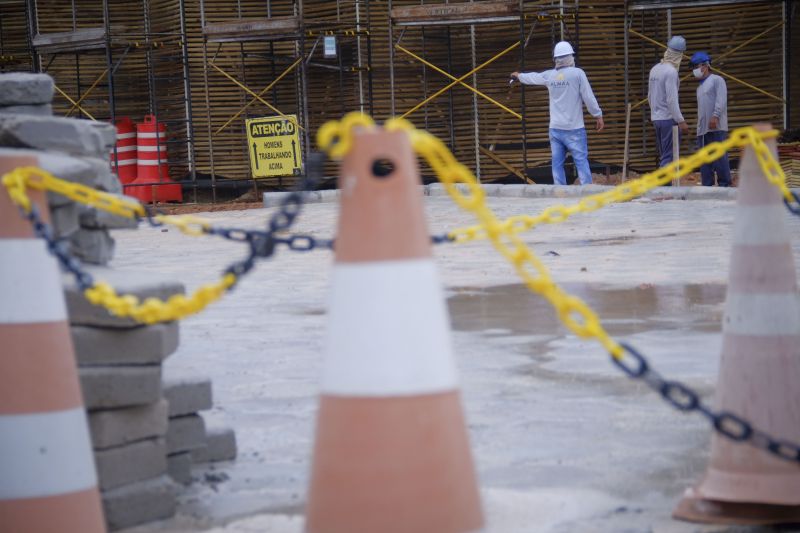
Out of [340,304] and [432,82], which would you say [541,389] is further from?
[432,82]

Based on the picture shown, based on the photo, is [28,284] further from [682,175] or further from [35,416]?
[682,175]

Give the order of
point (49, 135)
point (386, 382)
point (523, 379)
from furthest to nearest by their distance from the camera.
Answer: point (523, 379) → point (49, 135) → point (386, 382)

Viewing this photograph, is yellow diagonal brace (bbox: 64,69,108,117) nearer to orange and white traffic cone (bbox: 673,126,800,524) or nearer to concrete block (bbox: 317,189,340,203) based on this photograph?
concrete block (bbox: 317,189,340,203)

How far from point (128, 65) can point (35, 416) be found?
2134 cm

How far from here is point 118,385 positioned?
13.5ft

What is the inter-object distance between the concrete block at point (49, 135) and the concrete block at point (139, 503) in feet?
6.08

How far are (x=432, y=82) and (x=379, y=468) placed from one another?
20.4m

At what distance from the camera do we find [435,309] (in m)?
3.02

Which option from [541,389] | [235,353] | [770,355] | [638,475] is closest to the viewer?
[770,355]

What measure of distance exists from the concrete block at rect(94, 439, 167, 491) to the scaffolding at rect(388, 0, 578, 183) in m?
17.0

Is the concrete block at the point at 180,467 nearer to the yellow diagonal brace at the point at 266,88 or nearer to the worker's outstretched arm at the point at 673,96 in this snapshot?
the worker's outstretched arm at the point at 673,96

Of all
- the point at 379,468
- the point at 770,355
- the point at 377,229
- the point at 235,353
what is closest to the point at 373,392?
the point at 379,468

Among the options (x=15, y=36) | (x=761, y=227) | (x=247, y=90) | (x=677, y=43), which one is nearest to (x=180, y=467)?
(x=761, y=227)

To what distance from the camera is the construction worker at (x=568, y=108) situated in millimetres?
17734
